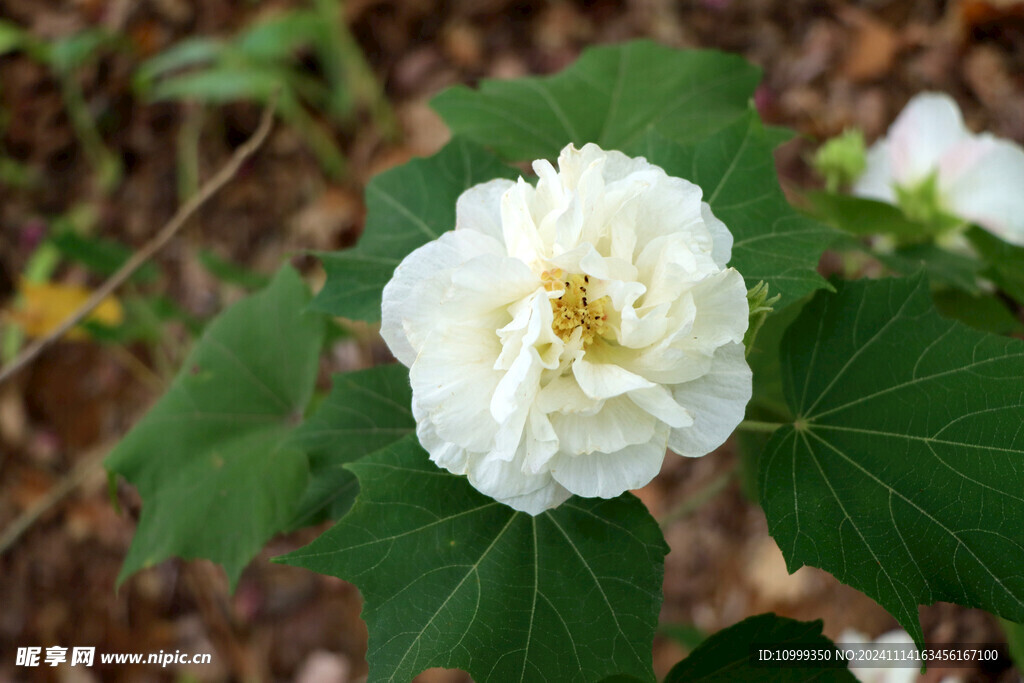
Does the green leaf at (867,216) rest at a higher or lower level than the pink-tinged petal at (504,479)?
lower

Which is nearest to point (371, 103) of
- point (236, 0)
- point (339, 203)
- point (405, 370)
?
point (339, 203)

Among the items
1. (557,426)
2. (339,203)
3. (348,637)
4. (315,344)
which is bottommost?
(348,637)

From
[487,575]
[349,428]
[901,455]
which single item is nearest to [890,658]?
[901,455]

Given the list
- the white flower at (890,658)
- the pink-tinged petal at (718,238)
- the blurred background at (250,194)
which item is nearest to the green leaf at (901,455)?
the pink-tinged petal at (718,238)

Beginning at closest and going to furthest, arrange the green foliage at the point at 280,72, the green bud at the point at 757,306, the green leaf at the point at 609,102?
the green bud at the point at 757,306
the green leaf at the point at 609,102
the green foliage at the point at 280,72

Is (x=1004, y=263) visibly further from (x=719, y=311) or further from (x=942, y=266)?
(x=719, y=311)

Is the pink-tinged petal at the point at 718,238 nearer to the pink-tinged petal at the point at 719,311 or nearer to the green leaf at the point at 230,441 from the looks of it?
the pink-tinged petal at the point at 719,311

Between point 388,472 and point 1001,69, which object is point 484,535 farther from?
point 1001,69
